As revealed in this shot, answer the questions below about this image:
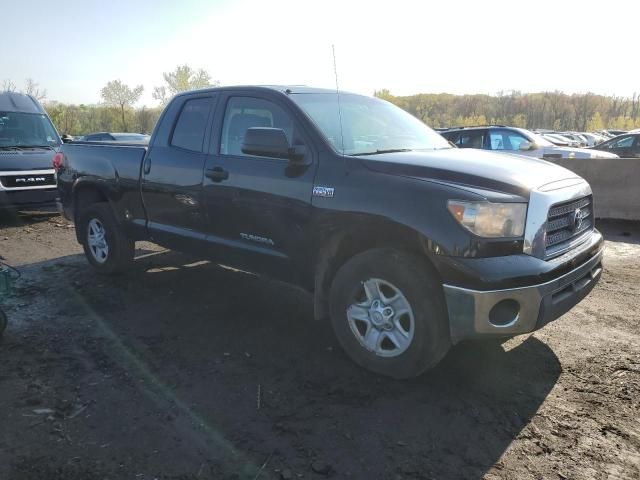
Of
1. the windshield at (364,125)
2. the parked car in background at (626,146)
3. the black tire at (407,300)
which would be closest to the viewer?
the black tire at (407,300)

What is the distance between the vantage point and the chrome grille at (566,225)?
3314mm

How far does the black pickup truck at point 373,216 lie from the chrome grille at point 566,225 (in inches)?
0.6

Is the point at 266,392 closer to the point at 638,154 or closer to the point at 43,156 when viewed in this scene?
the point at 43,156

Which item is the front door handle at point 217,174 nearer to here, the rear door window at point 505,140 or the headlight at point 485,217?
the headlight at point 485,217

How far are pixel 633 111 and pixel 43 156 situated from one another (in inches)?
5119

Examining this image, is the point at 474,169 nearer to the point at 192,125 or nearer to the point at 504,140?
the point at 192,125

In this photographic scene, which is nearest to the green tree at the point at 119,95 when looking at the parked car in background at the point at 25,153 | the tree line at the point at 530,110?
the tree line at the point at 530,110

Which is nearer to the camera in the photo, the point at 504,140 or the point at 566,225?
the point at 566,225

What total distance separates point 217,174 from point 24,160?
265 inches

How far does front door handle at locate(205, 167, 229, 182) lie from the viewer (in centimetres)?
435

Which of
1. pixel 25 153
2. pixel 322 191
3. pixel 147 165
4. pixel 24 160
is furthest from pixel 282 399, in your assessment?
pixel 25 153

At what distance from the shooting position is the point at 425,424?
2975mm

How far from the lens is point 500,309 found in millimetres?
3051

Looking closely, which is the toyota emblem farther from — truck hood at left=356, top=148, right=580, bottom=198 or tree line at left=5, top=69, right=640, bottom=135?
tree line at left=5, top=69, right=640, bottom=135
